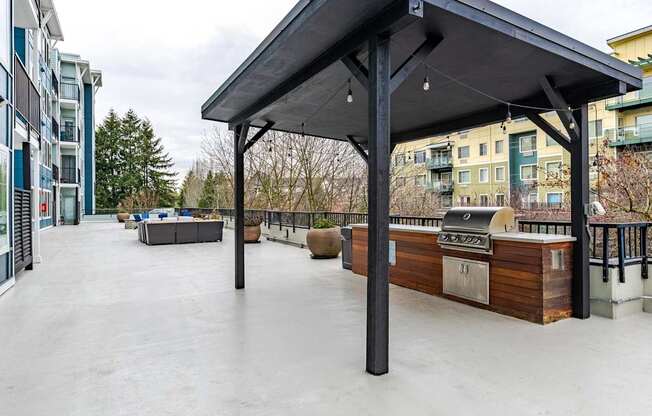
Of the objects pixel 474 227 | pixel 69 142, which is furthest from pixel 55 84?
pixel 474 227

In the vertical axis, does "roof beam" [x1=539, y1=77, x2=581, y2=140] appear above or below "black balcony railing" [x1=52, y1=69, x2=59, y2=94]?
below

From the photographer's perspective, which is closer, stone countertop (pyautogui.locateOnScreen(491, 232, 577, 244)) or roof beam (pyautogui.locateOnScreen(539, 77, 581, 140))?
stone countertop (pyautogui.locateOnScreen(491, 232, 577, 244))

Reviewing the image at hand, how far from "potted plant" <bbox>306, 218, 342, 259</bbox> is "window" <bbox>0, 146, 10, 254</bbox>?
5.20 m

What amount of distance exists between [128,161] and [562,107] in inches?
1378

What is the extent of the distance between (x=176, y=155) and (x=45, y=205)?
19.4 metres

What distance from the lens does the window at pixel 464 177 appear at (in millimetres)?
21125

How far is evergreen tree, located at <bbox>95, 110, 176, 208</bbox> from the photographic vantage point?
107 feet

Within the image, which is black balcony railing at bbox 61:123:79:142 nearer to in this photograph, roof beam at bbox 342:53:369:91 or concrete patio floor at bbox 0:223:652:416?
concrete patio floor at bbox 0:223:652:416

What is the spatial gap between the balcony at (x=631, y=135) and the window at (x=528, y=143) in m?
3.03

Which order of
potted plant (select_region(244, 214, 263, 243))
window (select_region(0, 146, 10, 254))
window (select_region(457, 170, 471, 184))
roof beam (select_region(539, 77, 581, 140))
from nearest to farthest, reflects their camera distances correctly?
roof beam (select_region(539, 77, 581, 140)), window (select_region(0, 146, 10, 254)), potted plant (select_region(244, 214, 263, 243)), window (select_region(457, 170, 471, 184))

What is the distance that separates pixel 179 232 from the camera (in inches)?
468

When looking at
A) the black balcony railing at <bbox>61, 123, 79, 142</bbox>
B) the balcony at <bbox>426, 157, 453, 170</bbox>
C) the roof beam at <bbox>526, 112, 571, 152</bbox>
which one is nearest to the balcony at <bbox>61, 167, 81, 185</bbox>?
the black balcony railing at <bbox>61, 123, 79, 142</bbox>

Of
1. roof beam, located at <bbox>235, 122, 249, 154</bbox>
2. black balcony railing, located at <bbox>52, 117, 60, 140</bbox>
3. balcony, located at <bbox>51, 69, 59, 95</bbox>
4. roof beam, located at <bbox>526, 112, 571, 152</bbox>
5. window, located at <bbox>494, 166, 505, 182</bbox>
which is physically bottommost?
roof beam, located at <bbox>526, 112, 571, 152</bbox>

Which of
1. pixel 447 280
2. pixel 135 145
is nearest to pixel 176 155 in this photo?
pixel 135 145
